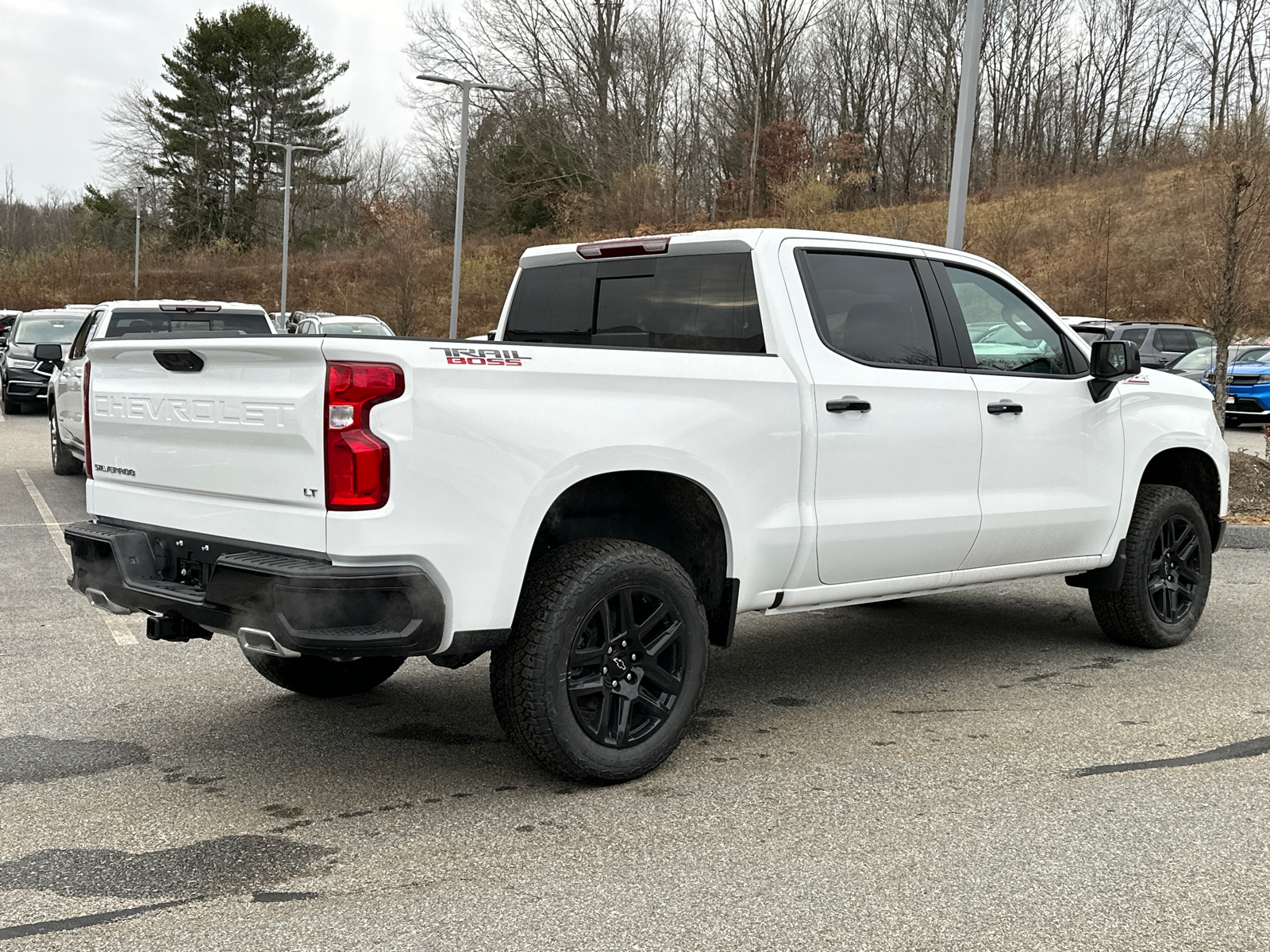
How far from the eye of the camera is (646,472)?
15.1 feet

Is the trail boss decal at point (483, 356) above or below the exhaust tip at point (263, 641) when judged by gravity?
above

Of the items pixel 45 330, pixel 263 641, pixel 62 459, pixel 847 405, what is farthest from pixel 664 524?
pixel 45 330

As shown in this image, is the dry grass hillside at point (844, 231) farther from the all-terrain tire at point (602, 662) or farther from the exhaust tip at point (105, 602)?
the exhaust tip at point (105, 602)

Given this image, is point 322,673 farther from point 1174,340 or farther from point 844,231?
point 844,231

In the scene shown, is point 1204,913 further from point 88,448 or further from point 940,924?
point 88,448

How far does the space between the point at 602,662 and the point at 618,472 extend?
26.3 inches

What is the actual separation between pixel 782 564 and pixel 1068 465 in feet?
6.13

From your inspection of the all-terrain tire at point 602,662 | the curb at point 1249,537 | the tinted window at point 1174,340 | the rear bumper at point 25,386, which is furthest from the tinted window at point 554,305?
the tinted window at point 1174,340

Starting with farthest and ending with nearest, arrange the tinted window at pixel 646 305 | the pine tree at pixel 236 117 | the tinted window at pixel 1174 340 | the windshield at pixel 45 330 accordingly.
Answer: the pine tree at pixel 236 117, the tinted window at pixel 1174 340, the windshield at pixel 45 330, the tinted window at pixel 646 305

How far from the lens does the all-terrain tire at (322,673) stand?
5.36 metres

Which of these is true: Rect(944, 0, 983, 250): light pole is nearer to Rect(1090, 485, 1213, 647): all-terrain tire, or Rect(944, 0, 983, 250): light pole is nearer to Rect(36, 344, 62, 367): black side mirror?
Rect(1090, 485, 1213, 647): all-terrain tire

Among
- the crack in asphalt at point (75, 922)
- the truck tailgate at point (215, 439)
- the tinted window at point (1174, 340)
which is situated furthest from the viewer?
the tinted window at point (1174, 340)

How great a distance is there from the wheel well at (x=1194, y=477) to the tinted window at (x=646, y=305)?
305 centimetres

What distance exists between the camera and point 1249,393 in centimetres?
2180
